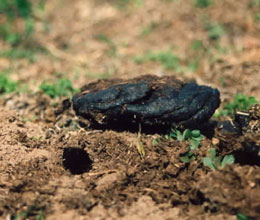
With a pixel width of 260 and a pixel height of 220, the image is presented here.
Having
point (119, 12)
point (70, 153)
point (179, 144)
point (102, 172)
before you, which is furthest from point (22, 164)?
point (119, 12)

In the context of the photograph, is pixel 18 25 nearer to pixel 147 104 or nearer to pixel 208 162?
pixel 147 104

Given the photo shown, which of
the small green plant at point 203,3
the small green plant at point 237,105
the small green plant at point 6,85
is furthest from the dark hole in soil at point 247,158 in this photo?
the small green plant at point 203,3

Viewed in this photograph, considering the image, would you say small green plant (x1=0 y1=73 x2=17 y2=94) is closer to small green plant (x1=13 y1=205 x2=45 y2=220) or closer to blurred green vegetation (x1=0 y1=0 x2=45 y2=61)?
blurred green vegetation (x1=0 y1=0 x2=45 y2=61)

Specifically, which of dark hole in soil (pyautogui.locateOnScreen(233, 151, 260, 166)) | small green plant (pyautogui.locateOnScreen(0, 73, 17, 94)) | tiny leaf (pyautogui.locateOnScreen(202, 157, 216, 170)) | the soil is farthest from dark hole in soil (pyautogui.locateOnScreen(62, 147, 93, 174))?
small green plant (pyautogui.locateOnScreen(0, 73, 17, 94))

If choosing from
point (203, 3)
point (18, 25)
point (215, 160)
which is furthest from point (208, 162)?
point (18, 25)

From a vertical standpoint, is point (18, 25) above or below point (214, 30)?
above

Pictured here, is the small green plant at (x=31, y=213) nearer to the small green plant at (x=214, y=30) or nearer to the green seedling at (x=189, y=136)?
the green seedling at (x=189, y=136)

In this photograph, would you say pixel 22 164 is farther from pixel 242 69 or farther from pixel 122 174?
pixel 242 69

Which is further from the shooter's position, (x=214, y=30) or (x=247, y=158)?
(x=214, y=30)
